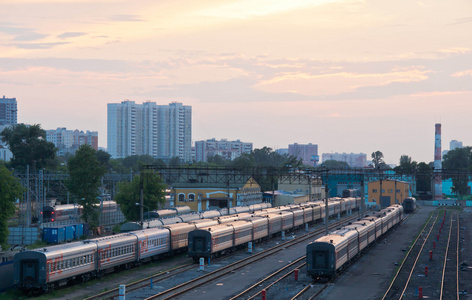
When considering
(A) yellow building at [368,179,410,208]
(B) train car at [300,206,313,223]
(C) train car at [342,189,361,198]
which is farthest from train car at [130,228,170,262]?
(C) train car at [342,189,361,198]

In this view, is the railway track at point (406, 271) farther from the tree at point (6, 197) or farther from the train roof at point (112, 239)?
the tree at point (6, 197)

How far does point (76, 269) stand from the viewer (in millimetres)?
34094

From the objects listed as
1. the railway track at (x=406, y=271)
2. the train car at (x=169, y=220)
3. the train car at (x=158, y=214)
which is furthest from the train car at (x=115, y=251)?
the train car at (x=158, y=214)

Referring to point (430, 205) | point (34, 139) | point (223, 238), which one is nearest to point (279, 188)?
point (430, 205)

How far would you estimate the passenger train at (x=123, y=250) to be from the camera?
31.5m

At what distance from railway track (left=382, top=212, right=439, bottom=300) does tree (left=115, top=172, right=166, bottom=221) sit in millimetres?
32431

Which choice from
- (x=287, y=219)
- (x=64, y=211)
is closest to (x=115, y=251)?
(x=287, y=219)

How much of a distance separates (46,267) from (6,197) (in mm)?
19627

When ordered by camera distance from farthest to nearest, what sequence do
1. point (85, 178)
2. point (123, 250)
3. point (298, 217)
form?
point (298, 217) < point (85, 178) < point (123, 250)

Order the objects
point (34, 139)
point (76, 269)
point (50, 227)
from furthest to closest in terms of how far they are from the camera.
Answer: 1. point (34, 139)
2. point (50, 227)
3. point (76, 269)

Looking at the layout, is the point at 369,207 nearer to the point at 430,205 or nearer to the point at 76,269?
the point at 430,205

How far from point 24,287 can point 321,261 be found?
17.4 metres

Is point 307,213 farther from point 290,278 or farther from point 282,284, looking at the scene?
point 282,284

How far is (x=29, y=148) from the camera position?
4461 inches
